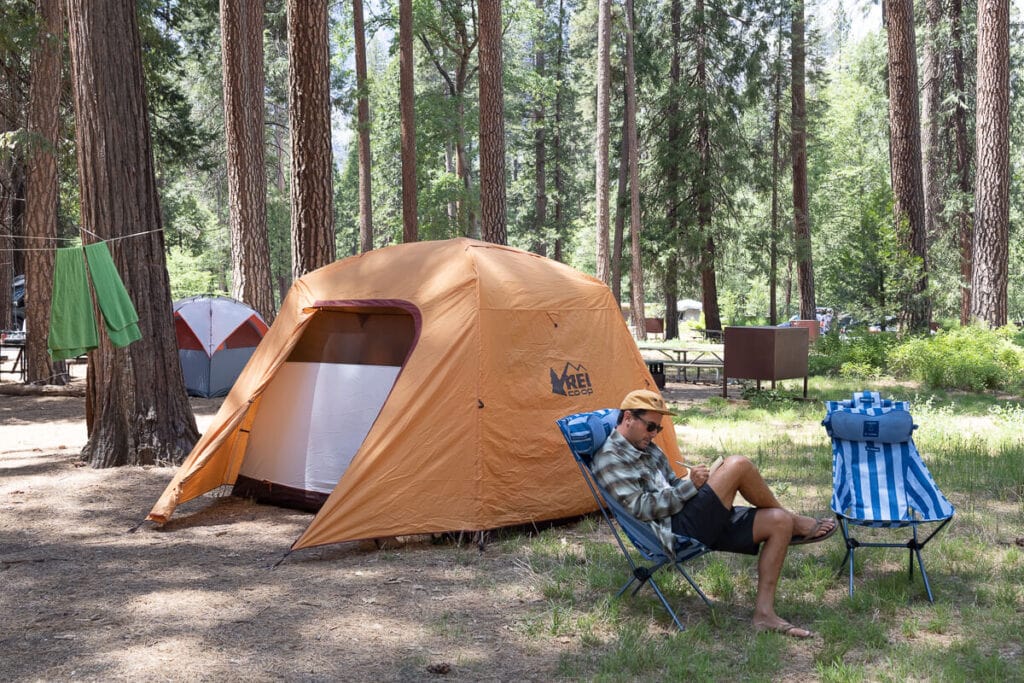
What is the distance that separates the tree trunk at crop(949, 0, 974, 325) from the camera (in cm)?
2164

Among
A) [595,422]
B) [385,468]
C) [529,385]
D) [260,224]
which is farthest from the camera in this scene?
[260,224]

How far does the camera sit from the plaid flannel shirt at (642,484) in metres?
4.43

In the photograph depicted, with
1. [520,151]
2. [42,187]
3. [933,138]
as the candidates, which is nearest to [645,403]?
[42,187]

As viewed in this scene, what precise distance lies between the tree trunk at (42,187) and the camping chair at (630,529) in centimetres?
1131

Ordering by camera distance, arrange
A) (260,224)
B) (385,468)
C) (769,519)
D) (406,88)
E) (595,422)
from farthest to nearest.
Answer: (406,88) < (260,224) < (385,468) < (595,422) < (769,519)

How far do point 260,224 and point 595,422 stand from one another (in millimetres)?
11184

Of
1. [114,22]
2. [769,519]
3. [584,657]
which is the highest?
[114,22]

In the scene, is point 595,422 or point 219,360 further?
point 219,360

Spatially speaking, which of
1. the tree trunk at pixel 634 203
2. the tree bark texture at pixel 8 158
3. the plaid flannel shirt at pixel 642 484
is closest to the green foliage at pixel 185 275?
the tree bark texture at pixel 8 158

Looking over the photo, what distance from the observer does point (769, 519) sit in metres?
4.42

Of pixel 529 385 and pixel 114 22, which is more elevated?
pixel 114 22

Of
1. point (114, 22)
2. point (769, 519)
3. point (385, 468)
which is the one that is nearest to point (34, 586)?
point (385, 468)

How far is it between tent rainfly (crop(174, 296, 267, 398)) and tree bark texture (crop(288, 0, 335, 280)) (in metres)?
4.30

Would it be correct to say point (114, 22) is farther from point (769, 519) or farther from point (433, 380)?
point (769, 519)
